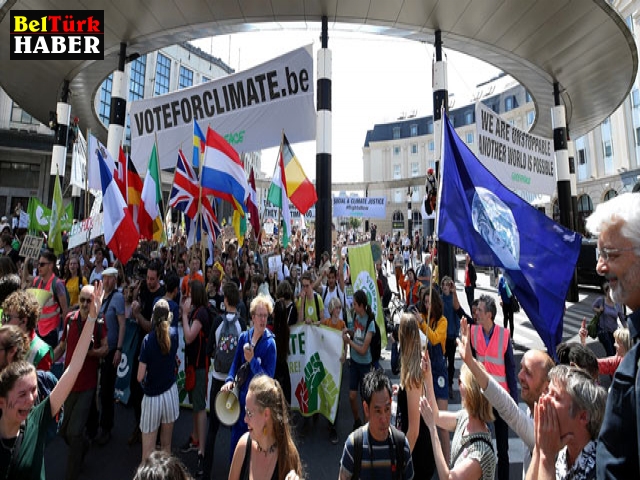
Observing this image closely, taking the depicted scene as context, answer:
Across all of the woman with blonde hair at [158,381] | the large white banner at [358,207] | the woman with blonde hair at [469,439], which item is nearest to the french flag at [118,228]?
the woman with blonde hair at [158,381]

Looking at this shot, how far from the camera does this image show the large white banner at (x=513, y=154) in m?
10.3

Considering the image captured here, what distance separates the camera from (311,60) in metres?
9.95

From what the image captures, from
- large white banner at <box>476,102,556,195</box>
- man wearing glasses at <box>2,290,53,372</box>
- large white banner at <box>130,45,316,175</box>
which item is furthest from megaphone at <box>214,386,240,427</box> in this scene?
large white banner at <box>476,102,556,195</box>

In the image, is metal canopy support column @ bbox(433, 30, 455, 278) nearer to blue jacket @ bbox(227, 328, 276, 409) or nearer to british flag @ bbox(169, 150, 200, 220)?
british flag @ bbox(169, 150, 200, 220)

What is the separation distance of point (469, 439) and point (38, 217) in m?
A: 13.2

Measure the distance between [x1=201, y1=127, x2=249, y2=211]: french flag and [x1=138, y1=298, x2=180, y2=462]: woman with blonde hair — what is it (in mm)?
3835

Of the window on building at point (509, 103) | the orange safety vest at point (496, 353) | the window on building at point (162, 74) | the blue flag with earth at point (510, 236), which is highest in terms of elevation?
the window on building at point (162, 74)

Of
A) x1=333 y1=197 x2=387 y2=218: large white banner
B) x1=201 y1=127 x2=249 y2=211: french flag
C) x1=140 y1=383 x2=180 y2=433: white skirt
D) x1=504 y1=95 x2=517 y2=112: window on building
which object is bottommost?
x1=140 y1=383 x2=180 y2=433: white skirt

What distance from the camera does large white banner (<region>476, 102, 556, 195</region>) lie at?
1027 centimetres

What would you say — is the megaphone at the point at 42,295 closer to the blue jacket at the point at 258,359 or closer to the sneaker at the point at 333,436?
the blue jacket at the point at 258,359

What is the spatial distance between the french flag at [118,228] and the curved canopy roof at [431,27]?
6884 mm

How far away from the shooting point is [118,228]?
6.22 m

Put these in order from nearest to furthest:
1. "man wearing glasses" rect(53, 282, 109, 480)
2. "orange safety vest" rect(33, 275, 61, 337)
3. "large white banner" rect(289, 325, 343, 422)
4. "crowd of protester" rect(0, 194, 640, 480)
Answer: "crowd of protester" rect(0, 194, 640, 480), "man wearing glasses" rect(53, 282, 109, 480), "orange safety vest" rect(33, 275, 61, 337), "large white banner" rect(289, 325, 343, 422)

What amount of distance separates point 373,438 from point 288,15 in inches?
459
